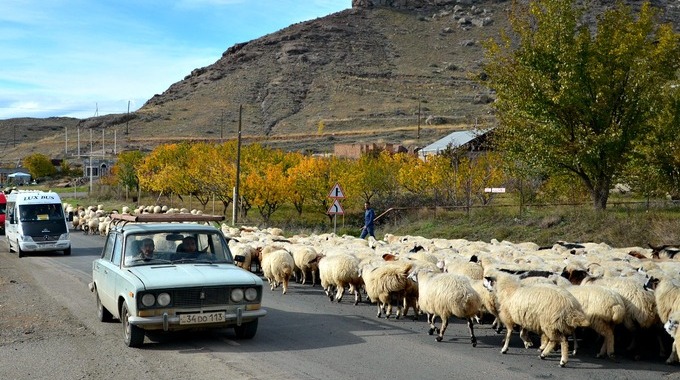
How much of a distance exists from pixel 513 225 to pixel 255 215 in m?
26.0

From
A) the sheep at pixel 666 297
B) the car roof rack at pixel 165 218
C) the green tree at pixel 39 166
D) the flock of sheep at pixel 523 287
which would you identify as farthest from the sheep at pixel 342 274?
the green tree at pixel 39 166

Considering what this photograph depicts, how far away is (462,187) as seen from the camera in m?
37.0

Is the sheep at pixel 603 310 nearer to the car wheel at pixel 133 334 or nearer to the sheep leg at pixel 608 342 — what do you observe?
the sheep leg at pixel 608 342

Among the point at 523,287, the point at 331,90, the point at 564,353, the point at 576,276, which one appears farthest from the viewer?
the point at 331,90

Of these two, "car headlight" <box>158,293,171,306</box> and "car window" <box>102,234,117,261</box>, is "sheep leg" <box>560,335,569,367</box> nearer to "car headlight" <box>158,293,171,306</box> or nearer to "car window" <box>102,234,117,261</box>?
"car headlight" <box>158,293,171,306</box>

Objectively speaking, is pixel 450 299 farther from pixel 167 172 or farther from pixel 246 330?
pixel 167 172

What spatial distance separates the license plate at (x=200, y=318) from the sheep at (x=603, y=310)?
488cm

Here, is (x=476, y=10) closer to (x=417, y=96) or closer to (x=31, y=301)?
(x=417, y=96)

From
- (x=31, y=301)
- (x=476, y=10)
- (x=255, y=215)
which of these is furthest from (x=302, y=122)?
(x=31, y=301)

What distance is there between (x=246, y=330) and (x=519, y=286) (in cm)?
401

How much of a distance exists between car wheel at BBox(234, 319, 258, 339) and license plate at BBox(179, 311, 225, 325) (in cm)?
75

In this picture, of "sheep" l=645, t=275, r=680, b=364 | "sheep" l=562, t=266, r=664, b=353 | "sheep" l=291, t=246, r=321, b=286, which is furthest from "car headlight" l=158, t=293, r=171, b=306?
"sheep" l=291, t=246, r=321, b=286

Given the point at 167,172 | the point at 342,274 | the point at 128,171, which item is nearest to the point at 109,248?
the point at 342,274

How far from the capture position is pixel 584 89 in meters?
23.1
